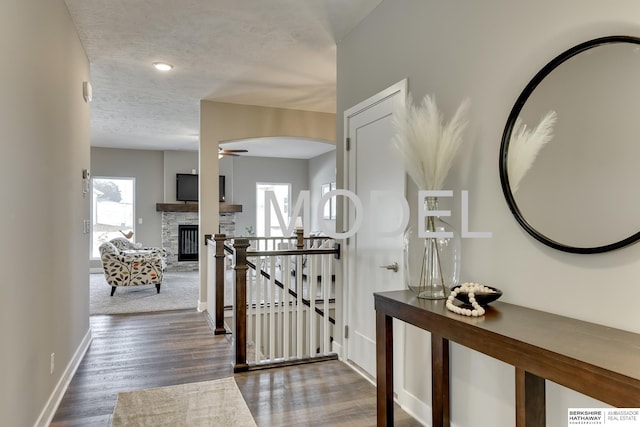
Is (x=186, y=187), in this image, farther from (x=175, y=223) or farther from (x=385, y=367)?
(x=385, y=367)

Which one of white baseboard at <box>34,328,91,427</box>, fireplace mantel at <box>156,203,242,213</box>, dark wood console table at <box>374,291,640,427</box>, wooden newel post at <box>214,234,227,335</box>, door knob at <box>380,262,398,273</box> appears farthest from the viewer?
fireplace mantel at <box>156,203,242,213</box>

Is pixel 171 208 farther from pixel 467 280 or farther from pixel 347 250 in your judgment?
pixel 467 280

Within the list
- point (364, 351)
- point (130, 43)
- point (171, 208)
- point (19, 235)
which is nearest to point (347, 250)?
point (364, 351)

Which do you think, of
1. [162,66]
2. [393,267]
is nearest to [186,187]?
[162,66]

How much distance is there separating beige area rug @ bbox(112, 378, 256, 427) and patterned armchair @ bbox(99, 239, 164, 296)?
3.76 meters

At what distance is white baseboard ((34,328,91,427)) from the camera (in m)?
2.36

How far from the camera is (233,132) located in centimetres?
547

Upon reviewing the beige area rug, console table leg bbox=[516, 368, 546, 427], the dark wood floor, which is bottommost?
the dark wood floor

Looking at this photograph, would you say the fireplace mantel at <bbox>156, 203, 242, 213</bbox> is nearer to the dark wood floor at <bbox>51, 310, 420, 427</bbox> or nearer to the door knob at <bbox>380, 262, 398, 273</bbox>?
the dark wood floor at <bbox>51, 310, 420, 427</bbox>

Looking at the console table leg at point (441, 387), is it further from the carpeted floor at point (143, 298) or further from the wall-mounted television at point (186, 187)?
the wall-mounted television at point (186, 187)

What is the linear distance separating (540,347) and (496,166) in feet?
3.09

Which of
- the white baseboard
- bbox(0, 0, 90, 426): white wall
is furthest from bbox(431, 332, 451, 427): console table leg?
the white baseboard

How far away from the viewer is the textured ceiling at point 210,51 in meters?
2.99

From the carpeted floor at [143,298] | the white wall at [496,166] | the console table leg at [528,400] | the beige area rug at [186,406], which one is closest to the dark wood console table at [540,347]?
the console table leg at [528,400]
